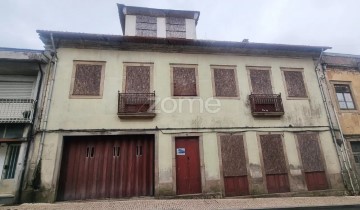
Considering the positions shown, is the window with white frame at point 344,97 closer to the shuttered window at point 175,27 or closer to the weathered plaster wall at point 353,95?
the weathered plaster wall at point 353,95

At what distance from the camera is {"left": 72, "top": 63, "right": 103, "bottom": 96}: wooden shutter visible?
856 cm

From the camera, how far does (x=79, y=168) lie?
26.1 ft

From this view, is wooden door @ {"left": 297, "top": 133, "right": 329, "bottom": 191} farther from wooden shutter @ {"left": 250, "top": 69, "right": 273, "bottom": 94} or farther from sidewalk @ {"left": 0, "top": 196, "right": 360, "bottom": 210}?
wooden shutter @ {"left": 250, "top": 69, "right": 273, "bottom": 94}

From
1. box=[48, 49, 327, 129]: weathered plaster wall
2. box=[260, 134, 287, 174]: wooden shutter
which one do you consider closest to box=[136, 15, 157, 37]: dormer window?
box=[48, 49, 327, 129]: weathered plaster wall

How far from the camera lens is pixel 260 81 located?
9.88 metres

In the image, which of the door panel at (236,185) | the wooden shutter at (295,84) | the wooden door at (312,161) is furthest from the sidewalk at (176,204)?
the wooden shutter at (295,84)

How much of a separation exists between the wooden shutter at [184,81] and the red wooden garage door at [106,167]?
7.68 ft

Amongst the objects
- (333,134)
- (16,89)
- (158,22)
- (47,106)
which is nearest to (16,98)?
(16,89)

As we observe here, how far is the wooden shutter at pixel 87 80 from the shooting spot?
856cm

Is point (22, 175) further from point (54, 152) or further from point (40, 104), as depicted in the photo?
point (40, 104)

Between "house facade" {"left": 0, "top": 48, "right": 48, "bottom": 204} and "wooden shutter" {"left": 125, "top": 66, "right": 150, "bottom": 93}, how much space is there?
132 inches

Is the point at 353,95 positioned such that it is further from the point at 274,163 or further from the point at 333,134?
the point at 274,163

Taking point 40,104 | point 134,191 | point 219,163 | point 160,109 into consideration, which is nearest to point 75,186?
point 134,191

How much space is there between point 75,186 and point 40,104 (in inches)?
134
